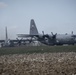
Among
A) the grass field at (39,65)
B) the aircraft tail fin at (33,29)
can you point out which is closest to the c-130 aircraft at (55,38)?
the aircraft tail fin at (33,29)

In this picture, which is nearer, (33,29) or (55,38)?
(55,38)

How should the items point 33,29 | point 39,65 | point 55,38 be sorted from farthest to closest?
point 33,29, point 55,38, point 39,65

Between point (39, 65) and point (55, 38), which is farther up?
point (55, 38)

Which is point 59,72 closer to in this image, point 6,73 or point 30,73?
point 30,73

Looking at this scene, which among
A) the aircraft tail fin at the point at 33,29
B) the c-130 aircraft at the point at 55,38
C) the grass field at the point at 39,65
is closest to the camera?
the grass field at the point at 39,65

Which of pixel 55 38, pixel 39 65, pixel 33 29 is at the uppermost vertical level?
pixel 33 29

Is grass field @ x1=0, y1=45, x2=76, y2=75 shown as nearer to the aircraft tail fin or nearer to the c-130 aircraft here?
the c-130 aircraft

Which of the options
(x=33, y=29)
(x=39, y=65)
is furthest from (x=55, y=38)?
(x=39, y=65)

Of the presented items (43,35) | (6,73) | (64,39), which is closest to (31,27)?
(43,35)

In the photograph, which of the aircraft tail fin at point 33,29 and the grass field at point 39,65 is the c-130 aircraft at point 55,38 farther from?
the grass field at point 39,65

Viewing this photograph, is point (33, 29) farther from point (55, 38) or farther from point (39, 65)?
point (39, 65)

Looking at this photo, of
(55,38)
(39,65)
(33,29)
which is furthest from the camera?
(33,29)

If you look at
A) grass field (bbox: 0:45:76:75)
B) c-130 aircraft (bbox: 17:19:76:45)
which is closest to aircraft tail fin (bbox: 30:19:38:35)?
c-130 aircraft (bbox: 17:19:76:45)

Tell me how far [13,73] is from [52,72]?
61.4 inches
